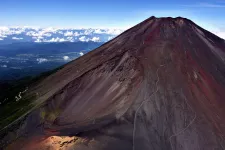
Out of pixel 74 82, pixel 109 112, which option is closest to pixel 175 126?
pixel 109 112

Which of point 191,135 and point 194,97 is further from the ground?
point 194,97

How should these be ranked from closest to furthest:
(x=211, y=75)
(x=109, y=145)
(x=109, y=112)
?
(x=109, y=145)
(x=109, y=112)
(x=211, y=75)

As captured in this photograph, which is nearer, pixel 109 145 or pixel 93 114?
pixel 109 145

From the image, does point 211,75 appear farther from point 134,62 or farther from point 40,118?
point 40,118

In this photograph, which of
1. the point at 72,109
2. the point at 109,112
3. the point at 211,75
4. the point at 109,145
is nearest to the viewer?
the point at 109,145

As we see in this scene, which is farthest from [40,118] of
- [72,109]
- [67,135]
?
[67,135]

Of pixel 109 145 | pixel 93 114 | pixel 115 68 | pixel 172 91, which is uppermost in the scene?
pixel 115 68
